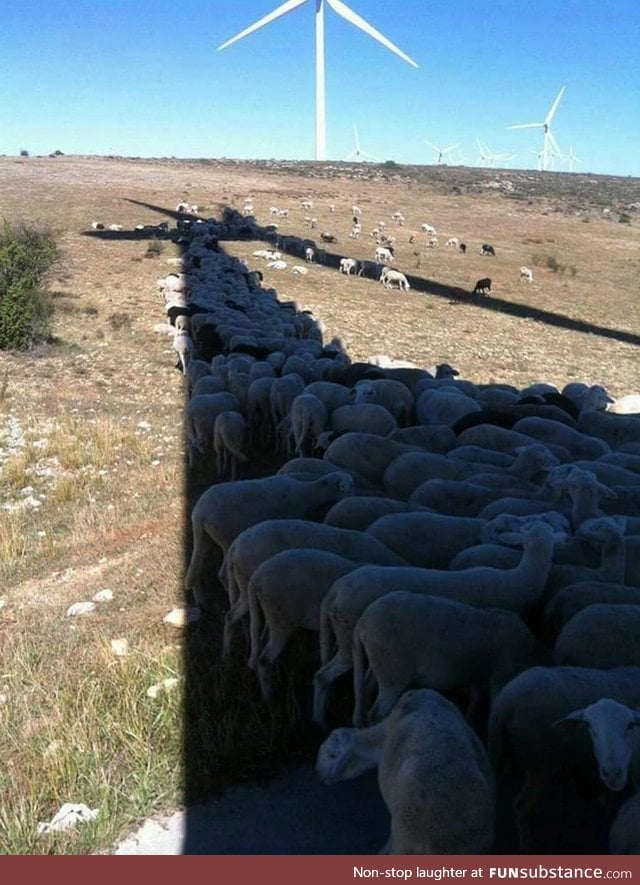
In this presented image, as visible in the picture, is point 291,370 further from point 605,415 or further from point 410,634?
point 410,634

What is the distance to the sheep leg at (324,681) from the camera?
524cm

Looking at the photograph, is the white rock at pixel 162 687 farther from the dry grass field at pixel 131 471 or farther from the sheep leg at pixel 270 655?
the sheep leg at pixel 270 655

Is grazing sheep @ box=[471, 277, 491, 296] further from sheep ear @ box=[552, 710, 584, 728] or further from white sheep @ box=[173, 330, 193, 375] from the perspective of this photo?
sheep ear @ box=[552, 710, 584, 728]

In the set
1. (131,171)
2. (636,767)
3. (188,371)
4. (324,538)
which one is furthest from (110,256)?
(131,171)

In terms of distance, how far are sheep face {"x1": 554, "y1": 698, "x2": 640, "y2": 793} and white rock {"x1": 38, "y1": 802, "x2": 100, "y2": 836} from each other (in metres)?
2.58

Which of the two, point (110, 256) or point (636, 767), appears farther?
point (110, 256)

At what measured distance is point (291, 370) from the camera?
42.4 ft

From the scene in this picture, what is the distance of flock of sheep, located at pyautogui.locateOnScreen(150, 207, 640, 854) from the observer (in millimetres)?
3861

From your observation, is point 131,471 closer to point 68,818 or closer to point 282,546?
point 282,546

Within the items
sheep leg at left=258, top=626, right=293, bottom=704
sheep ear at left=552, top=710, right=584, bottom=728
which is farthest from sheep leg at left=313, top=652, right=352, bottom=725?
sheep ear at left=552, top=710, right=584, bottom=728

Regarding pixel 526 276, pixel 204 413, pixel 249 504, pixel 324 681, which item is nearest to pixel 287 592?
pixel 324 681

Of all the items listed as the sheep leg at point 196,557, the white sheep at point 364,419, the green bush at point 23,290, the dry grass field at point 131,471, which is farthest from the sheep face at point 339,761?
the green bush at point 23,290

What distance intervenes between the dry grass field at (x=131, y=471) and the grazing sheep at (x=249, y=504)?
2.83 ft
